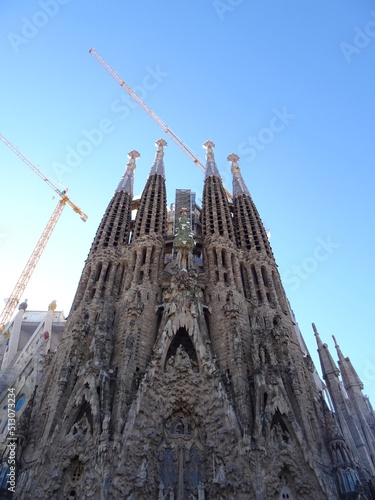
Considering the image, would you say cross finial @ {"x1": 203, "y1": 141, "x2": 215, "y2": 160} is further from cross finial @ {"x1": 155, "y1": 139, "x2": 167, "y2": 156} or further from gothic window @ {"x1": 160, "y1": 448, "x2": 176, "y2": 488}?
gothic window @ {"x1": 160, "y1": 448, "x2": 176, "y2": 488}

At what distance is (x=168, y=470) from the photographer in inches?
653

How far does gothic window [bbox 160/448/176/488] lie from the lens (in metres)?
16.2

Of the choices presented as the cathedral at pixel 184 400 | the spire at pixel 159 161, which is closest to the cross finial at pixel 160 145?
the spire at pixel 159 161

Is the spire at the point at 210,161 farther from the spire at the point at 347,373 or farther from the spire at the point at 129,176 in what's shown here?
the spire at the point at 347,373

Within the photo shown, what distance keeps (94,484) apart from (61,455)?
2.09 m

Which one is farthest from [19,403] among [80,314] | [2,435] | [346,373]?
[346,373]

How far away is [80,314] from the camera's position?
22.4 m

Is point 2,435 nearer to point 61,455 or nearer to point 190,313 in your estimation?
point 61,455

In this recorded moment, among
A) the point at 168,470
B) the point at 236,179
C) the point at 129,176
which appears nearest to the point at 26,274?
the point at 129,176

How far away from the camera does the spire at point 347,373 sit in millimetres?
28984

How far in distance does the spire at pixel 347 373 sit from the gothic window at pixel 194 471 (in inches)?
656

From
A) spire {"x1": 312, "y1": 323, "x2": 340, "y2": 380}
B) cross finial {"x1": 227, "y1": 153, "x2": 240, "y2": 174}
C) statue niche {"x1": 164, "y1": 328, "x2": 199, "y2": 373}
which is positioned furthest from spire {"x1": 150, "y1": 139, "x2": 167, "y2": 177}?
spire {"x1": 312, "y1": 323, "x2": 340, "y2": 380}

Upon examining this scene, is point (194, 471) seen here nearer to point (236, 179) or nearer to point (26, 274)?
point (236, 179)

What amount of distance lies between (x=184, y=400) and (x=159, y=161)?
27127 mm
